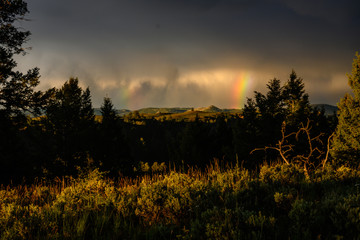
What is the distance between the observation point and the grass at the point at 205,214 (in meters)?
3.09

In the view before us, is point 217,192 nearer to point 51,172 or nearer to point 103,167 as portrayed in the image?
point 51,172

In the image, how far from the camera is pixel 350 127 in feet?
61.1

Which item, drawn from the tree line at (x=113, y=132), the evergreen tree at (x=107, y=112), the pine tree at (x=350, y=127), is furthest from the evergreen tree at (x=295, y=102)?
the evergreen tree at (x=107, y=112)

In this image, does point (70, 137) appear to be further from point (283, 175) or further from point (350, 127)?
point (350, 127)

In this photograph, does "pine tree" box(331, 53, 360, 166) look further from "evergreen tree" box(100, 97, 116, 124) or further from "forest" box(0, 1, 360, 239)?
"evergreen tree" box(100, 97, 116, 124)

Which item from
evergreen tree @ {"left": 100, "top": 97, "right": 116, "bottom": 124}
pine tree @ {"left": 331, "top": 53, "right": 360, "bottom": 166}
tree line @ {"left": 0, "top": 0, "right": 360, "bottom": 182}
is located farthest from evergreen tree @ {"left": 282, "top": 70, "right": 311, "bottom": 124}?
evergreen tree @ {"left": 100, "top": 97, "right": 116, "bottom": 124}

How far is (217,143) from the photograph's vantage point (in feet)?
139

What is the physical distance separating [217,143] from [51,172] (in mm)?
28693

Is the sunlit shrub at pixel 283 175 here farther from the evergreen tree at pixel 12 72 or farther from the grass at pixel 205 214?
the evergreen tree at pixel 12 72

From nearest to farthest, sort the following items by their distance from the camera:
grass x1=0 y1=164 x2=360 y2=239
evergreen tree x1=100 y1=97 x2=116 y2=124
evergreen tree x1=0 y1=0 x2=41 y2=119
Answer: grass x1=0 y1=164 x2=360 y2=239, evergreen tree x1=0 y1=0 x2=41 y2=119, evergreen tree x1=100 y1=97 x2=116 y2=124

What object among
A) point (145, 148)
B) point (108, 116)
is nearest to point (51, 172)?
point (108, 116)

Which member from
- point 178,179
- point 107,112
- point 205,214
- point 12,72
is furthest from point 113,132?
point 205,214

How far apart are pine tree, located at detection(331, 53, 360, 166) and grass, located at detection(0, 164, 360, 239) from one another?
15.6 metres

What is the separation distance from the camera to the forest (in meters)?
3.36
